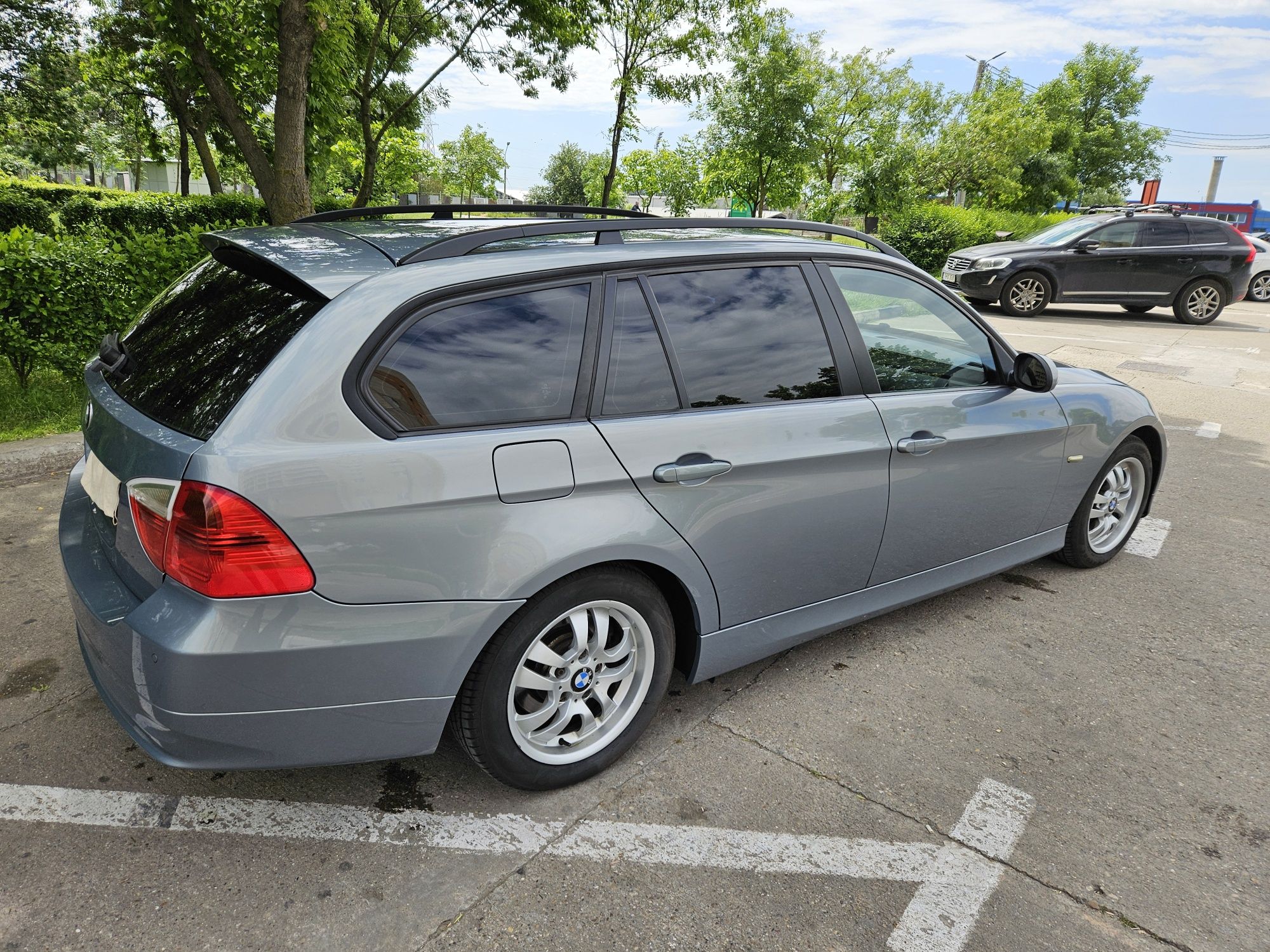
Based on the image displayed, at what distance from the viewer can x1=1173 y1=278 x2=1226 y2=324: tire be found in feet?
47.2

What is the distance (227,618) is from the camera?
6.47 feet

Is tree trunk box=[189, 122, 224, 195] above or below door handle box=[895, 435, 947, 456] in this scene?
above

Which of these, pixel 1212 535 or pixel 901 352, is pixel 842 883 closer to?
pixel 901 352

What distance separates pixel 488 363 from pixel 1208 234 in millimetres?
15944

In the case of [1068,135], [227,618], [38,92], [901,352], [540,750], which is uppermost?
[1068,135]

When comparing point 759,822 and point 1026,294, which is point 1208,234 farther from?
point 759,822

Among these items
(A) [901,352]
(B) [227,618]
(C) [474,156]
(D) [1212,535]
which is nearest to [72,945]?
(B) [227,618]

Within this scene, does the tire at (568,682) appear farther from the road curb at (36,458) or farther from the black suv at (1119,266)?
the black suv at (1119,266)

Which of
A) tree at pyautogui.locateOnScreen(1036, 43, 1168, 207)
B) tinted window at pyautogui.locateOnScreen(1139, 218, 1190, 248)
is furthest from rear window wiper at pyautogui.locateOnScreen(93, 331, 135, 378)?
tree at pyautogui.locateOnScreen(1036, 43, 1168, 207)

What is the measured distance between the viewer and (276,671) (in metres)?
2.02

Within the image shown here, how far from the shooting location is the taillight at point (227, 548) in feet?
6.43

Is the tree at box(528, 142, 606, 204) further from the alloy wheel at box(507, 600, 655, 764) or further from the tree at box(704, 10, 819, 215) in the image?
the alloy wheel at box(507, 600, 655, 764)

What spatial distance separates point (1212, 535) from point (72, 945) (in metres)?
A: 5.53

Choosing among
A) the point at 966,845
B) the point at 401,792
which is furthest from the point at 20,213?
the point at 966,845
